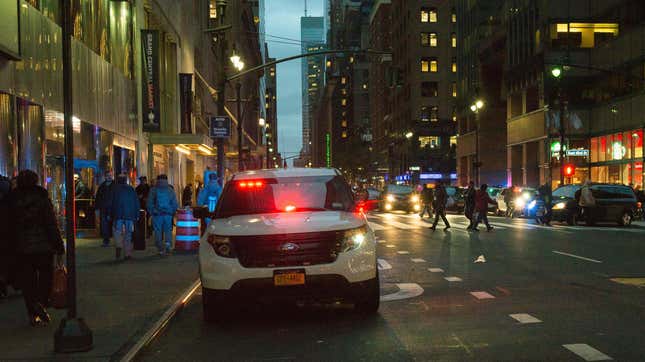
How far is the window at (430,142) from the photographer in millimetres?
94738

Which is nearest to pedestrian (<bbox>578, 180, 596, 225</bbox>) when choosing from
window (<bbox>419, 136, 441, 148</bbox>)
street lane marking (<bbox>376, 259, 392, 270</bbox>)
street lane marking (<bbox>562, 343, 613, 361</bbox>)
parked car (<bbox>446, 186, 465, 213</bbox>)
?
street lane marking (<bbox>376, 259, 392, 270</bbox>)

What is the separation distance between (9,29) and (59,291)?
8.18 metres

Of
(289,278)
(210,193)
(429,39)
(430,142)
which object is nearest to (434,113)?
(430,142)

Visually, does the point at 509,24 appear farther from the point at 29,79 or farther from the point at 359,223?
the point at 359,223

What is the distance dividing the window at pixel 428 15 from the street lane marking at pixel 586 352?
299 ft

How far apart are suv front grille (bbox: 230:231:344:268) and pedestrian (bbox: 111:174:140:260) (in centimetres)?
771

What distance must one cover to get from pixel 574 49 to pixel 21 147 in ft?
141

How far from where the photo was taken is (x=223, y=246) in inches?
314

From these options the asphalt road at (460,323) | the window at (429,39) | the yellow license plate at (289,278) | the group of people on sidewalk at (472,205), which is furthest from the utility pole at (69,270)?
the window at (429,39)

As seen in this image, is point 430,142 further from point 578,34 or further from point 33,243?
point 33,243

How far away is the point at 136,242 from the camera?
16641 mm

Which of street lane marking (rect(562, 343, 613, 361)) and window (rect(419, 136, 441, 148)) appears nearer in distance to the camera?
street lane marking (rect(562, 343, 613, 361))

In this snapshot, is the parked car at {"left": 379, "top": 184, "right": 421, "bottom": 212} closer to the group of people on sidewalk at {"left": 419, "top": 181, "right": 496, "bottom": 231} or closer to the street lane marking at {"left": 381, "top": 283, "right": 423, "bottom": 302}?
the group of people on sidewalk at {"left": 419, "top": 181, "right": 496, "bottom": 231}

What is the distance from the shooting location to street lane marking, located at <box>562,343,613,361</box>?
6.07m
